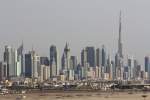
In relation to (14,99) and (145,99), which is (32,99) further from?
(145,99)

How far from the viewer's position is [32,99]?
347 feet

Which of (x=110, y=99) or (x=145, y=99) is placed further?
(x=110, y=99)

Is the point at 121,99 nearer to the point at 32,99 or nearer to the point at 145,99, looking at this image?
the point at 145,99

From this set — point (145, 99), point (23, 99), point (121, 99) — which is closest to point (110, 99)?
point (121, 99)

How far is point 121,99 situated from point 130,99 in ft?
5.28

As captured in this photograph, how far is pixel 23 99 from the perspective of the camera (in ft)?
346

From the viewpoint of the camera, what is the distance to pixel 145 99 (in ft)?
324

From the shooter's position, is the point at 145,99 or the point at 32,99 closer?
the point at 145,99

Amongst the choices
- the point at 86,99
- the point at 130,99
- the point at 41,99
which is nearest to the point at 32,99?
the point at 41,99

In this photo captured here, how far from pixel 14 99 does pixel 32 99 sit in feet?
12.7

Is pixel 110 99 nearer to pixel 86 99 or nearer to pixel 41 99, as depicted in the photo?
pixel 86 99

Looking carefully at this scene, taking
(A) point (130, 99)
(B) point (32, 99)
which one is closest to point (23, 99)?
(B) point (32, 99)

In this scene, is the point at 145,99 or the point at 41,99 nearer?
the point at 145,99

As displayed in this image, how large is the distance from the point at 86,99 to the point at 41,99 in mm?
7941
